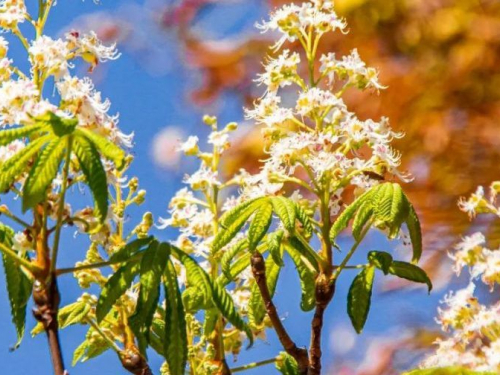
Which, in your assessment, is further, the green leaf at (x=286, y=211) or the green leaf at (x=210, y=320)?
the green leaf at (x=210, y=320)

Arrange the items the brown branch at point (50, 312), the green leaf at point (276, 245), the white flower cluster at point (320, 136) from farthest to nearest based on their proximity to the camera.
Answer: the white flower cluster at point (320, 136) < the green leaf at point (276, 245) < the brown branch at point (50, 312)

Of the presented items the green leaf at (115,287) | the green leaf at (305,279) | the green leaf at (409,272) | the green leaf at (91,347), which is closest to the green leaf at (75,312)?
the green leaf at (91,347)

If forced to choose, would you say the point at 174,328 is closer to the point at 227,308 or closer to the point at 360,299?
the point at 227,308

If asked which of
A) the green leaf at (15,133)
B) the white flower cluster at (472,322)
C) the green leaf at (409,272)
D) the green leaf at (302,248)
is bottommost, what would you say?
the white flower cluster at (472,322)

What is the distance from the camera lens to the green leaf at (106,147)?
90 cm

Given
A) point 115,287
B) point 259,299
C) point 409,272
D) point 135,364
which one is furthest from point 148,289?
point 409,272

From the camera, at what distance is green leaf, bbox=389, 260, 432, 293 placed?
3.85 ft

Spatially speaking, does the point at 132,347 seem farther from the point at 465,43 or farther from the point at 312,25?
the point at 465,43

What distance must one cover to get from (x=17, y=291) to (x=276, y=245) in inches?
11.7

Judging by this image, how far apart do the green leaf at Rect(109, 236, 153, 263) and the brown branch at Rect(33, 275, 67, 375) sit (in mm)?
84

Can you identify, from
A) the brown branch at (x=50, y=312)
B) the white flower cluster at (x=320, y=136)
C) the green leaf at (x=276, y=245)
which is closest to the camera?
the brown branch at (x=50, y=312)

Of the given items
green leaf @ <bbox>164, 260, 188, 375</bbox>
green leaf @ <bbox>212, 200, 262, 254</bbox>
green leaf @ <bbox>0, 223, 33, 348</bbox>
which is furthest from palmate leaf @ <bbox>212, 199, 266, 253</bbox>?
green leaf @ <bbox>0, 223, 33, 348</bbox>

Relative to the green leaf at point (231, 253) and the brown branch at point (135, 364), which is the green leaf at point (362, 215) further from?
the brown branch at point (135, 364)

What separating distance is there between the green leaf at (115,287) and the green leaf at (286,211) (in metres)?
0.18
